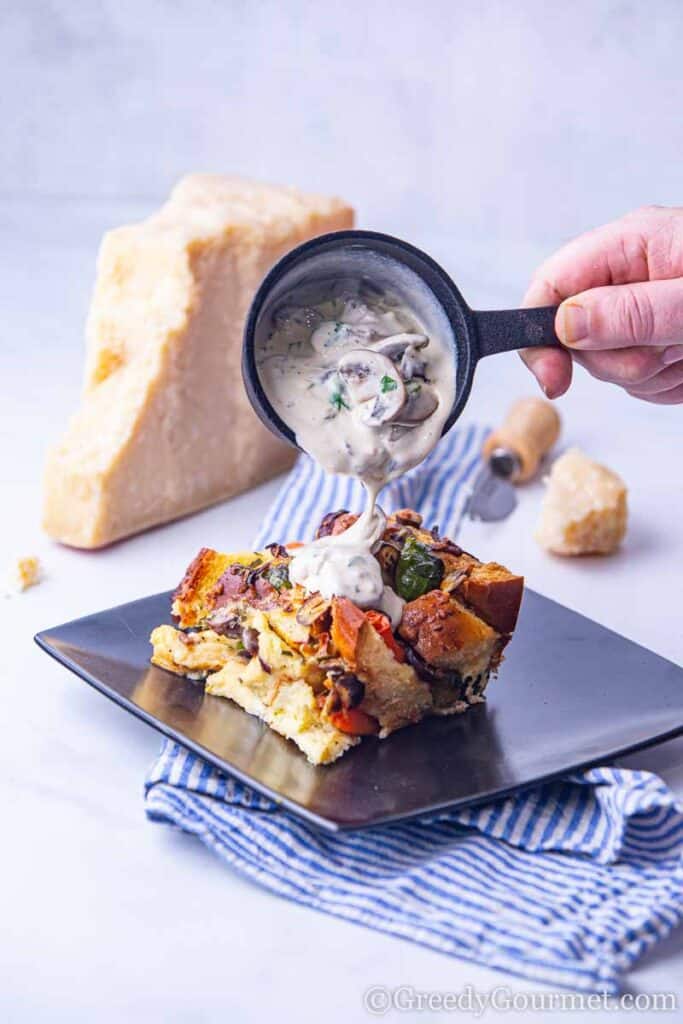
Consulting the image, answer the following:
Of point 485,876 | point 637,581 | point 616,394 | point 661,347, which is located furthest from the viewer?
point 616,394

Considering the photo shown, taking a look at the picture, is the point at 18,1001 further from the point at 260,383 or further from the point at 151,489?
the point at 151,489

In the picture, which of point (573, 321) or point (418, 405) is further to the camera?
point (573, 321)

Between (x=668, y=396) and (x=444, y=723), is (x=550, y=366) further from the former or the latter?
(x=444, y=723)

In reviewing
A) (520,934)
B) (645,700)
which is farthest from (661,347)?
(520,934)

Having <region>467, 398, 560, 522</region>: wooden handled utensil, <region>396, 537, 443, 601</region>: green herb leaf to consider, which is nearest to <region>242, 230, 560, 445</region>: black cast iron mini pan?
<region>396, 537, 443, 601</region>: green herb leaf

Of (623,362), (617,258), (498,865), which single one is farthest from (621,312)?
(498,865)

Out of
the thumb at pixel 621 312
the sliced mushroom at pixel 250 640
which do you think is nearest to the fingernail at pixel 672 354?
the thumb at pixel 621 312

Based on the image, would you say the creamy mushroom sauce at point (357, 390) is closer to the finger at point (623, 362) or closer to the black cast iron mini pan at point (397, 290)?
the black cast iron mini pan at point (397, 290)
